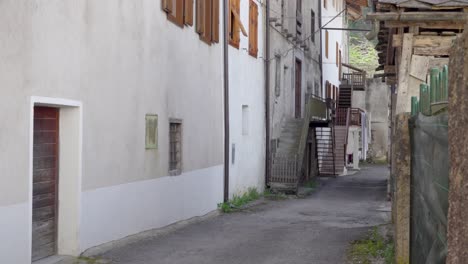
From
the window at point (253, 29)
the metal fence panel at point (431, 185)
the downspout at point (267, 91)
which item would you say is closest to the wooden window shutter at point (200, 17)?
the window at point (253, 29)

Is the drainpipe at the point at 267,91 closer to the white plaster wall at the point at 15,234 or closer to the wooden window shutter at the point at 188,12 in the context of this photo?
the wooden window shutter at the point at 188,12

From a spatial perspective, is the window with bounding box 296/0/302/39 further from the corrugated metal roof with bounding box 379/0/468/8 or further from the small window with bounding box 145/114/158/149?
the corrugated metal roof with bounding box 379/0/468/8

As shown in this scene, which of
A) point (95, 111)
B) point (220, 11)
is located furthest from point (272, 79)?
point (95, 111)

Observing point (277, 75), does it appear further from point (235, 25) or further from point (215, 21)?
point (215, 21)

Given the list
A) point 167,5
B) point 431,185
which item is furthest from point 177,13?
point 431,185

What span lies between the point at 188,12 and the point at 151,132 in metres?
3.23

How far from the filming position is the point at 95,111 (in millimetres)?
9789

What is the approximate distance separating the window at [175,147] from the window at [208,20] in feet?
7.57

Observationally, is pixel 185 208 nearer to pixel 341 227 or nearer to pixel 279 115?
pixel 341 227

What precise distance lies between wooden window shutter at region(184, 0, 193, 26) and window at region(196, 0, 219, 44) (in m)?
0.51

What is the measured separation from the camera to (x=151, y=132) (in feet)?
40.1

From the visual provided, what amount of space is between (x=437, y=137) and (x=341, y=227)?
10161 millimetres

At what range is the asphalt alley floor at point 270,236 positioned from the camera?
978 cm

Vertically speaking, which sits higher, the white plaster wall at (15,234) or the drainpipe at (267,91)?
the drainpipe at (267,91)
